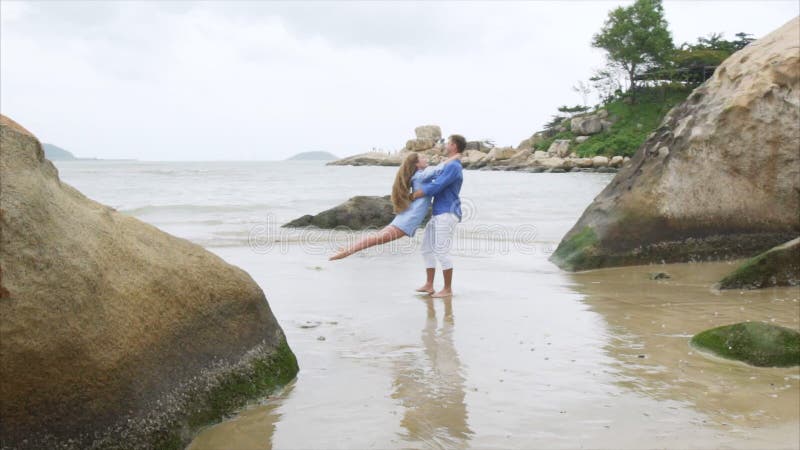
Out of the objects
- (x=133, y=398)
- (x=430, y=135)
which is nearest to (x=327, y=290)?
(x=133, y=398)

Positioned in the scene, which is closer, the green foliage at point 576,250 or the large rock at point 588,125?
the green foliage at point 576,250

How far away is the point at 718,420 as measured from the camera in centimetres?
429

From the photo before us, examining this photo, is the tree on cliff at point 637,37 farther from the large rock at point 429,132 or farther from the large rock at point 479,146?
the large rock at point 429,132

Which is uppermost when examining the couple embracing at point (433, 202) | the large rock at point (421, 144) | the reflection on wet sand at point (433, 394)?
the large rock at point (421, 144)

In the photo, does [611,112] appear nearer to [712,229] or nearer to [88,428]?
[712,229]

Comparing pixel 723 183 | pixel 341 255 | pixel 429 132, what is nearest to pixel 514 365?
pixel 341 255

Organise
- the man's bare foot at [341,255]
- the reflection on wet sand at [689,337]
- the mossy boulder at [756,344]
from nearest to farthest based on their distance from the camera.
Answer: the reflection on wet sand at [689,337], the mossy boulder at [756,344], the man's bare foot at [341,255]

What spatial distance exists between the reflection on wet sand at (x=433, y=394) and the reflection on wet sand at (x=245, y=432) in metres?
0.74

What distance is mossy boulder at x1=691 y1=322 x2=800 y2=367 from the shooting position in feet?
17.3

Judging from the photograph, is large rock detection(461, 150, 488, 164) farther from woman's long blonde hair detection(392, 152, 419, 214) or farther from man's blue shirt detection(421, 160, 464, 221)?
woman's long blonde hair detection(392, 152, 419, 214)

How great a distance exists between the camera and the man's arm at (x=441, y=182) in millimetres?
8188

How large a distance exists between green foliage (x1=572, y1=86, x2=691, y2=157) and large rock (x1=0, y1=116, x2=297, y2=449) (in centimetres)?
5817

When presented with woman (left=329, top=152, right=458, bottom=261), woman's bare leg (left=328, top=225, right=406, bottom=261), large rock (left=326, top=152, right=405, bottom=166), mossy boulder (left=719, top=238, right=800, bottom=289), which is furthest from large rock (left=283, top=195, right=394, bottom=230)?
large rock (left=326, top=152, right=405, bottom=166)

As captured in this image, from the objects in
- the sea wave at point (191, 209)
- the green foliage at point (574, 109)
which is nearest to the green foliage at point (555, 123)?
the green foliage at point (574, 109)
